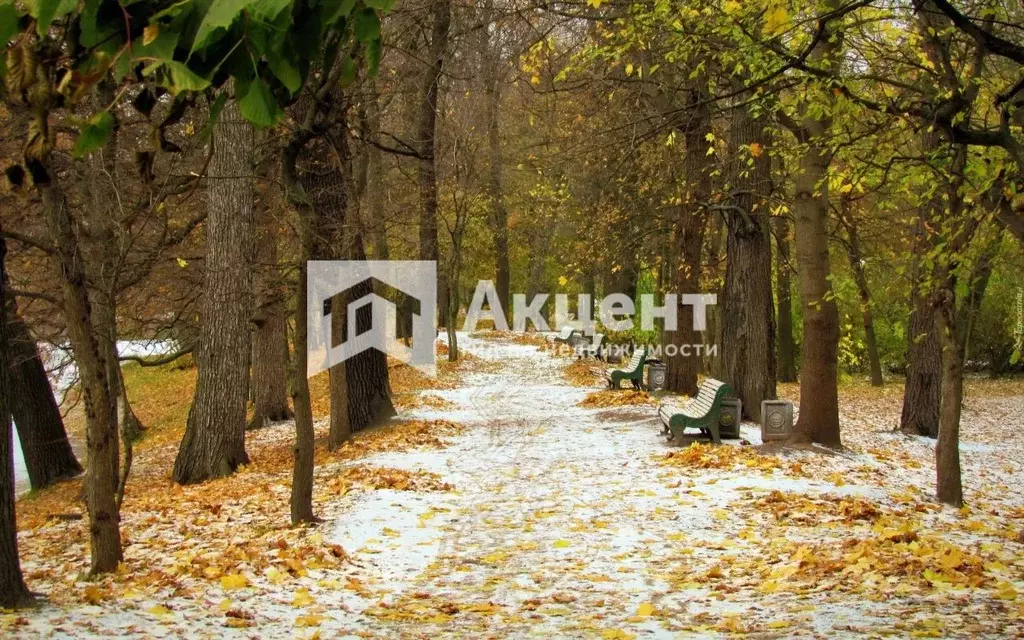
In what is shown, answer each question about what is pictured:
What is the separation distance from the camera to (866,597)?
5852 millimetres

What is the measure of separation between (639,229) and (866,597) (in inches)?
669

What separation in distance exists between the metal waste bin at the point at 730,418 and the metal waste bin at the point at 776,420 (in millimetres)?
540

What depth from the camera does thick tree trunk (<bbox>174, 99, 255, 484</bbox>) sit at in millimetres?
12594

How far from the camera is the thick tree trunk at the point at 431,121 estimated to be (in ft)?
48.9

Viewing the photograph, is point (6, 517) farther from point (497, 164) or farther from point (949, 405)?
point (497, 164)

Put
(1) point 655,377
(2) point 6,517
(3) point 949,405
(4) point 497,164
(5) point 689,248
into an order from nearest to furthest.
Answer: (2) point 6,517, (3) point 949,405, (5) point 689,248, (1) point 655,377, (4) point 497,164

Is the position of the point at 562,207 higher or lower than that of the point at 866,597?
higher

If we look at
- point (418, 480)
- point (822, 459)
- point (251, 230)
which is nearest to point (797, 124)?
point (822, 459)

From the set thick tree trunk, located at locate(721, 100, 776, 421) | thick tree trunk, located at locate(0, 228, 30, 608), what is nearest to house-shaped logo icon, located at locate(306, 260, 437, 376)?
thick tree trunk, located at locate(0, 228, 30, 608)

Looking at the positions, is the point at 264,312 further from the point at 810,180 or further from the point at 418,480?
the point at 810,180

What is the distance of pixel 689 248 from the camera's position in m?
18.3

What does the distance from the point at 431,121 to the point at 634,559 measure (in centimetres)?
1249

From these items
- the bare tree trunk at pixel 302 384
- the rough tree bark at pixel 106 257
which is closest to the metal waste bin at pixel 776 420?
the bare tree trunk at pixel 302 384

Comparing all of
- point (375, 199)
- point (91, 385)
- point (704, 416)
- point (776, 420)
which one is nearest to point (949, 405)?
point (776, 420)
